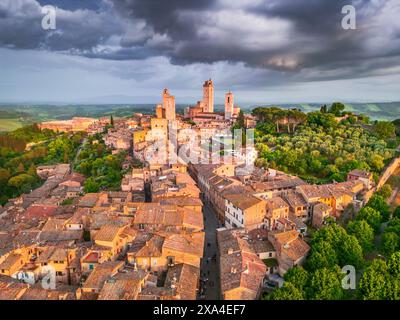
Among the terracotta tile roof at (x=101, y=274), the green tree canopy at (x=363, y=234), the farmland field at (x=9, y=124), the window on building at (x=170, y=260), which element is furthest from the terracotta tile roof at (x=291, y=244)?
the farmland field at (x=9, y=124)

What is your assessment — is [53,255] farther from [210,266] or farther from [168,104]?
[168,104]

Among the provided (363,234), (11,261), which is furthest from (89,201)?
(363,234)

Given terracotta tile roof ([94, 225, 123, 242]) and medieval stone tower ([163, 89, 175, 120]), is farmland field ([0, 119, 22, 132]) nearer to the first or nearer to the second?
medieval stone tower ([163, 89, 175, 120])

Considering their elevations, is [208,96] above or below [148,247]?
above

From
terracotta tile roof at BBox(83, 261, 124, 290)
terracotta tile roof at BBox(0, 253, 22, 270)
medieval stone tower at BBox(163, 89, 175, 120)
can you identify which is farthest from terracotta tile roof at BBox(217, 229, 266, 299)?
medieval stone tower at BBox(163, 89, 175, 120)

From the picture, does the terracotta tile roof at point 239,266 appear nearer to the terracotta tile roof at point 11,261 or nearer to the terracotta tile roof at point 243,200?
the terracotta tile roof at point 243,200

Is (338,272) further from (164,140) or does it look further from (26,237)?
(164,140)
